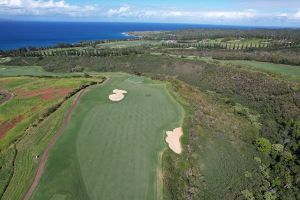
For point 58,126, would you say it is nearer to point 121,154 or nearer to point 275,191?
point 121,154

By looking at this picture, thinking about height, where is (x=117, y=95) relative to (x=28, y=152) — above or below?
below

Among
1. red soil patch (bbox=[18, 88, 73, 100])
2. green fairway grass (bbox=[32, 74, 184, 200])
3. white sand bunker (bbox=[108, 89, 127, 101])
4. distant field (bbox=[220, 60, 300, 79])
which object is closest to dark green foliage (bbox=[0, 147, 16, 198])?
green fairway grass (bbox=[32, 74, 184, 200])

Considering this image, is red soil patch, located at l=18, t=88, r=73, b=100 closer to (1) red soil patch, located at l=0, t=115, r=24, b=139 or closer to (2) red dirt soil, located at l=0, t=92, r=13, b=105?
(2) red dirt soil, located at l=0, t=92, r=13, b=105

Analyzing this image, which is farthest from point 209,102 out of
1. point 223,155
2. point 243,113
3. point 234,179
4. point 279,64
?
point 279,64

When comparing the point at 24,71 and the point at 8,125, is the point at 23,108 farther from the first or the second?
the point at 24,71

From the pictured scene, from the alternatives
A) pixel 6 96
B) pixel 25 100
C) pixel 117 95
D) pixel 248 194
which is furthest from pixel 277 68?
pixel 6 96

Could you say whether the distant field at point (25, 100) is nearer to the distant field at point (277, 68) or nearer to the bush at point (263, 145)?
the bush at point (263, 145)

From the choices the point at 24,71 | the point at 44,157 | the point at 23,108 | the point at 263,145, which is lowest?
the point at 24,71

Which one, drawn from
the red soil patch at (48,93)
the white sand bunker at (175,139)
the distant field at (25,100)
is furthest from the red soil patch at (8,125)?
the white sand bunker at (175,139)
